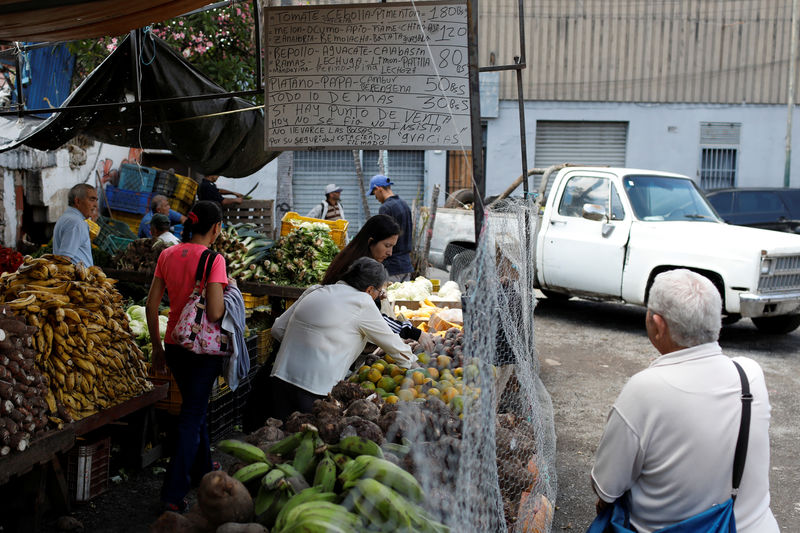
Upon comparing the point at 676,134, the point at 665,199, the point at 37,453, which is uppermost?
the point at 676,134

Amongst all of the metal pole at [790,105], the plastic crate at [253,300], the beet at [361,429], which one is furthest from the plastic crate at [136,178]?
the metal pole at [790,105]

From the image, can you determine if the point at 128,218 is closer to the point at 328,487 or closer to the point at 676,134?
the point at 328,487

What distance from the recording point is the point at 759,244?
30.2 ft

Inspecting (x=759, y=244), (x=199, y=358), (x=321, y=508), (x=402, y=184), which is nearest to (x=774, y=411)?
(x=759, y=244)

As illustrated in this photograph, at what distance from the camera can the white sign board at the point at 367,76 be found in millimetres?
4145

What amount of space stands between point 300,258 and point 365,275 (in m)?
3.67

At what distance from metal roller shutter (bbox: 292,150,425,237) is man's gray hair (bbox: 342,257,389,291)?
1607 cm

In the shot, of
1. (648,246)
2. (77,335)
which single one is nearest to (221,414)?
(77,335)

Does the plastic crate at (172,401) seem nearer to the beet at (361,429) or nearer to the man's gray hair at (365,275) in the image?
the man's gray hair at (365,275)

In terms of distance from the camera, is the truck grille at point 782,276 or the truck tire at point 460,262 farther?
the truck tire at point 460,262

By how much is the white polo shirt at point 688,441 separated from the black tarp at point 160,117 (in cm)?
467

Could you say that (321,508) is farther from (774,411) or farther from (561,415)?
(774,411)

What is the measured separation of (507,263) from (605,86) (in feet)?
56.0

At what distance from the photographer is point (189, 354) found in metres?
4.51
